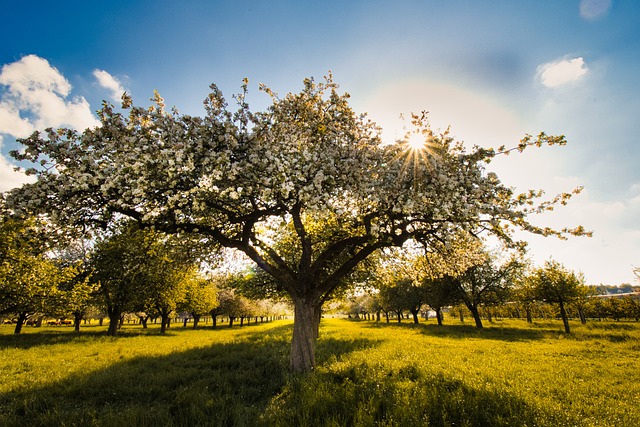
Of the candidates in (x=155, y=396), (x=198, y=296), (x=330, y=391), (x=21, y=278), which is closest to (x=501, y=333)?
(x=330, y=391)

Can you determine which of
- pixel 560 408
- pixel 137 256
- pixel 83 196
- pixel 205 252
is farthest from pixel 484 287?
pixel 83 196

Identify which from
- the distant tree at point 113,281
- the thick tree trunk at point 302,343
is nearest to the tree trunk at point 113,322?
the distant tree at point 113,281

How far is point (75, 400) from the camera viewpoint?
32.7 feet

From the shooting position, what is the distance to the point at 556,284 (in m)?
36.9

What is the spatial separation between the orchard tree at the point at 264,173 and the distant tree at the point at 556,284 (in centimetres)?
3551

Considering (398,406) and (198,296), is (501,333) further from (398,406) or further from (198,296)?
(198,296)

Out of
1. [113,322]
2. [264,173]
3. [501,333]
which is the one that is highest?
[264,173]

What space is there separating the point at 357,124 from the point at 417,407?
10.5m

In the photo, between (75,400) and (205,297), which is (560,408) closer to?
(75,400)

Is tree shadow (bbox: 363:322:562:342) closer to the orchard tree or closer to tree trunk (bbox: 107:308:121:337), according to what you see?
the orchard tree

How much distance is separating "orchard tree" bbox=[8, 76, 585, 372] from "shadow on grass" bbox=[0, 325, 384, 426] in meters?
→ 5.81

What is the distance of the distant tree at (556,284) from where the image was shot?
1426 inches

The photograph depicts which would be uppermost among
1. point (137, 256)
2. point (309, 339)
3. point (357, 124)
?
point (357, 124)

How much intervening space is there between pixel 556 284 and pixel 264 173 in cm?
4456
